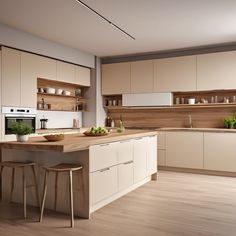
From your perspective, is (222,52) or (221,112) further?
(221,112)

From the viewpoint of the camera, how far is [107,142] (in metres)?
3.40

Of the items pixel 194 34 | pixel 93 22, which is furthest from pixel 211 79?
pixel 93 22

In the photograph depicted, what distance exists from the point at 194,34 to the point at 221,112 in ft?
5.98

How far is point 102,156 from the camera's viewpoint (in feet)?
10.8

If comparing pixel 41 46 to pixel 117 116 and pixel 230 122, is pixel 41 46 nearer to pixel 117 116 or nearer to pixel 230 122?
pixel 117 116

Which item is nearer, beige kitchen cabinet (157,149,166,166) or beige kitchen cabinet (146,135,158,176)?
beige kitchen cabinet (146,135,158,176)

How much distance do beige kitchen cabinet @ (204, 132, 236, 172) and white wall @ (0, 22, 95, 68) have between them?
9.98ft

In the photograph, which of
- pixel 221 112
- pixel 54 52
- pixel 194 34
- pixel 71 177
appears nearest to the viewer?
pixel 71 177

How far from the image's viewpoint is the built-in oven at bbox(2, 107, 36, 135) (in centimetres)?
435

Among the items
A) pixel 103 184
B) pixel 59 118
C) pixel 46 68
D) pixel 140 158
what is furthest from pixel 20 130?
pixel 59 118

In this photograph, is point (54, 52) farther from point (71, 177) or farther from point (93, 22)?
point (71, 177)

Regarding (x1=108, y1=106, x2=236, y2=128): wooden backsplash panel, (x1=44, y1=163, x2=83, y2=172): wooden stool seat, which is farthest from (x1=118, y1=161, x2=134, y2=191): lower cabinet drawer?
(x1=108, y1=106, x2=236, y2=128): wooden backsplash panel

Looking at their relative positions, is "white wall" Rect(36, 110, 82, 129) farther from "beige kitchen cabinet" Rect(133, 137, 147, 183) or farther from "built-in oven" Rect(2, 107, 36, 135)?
"beige kitchen cabinet" Rect(133, 137, 147, 183)

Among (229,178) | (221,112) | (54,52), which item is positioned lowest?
(229,178)
